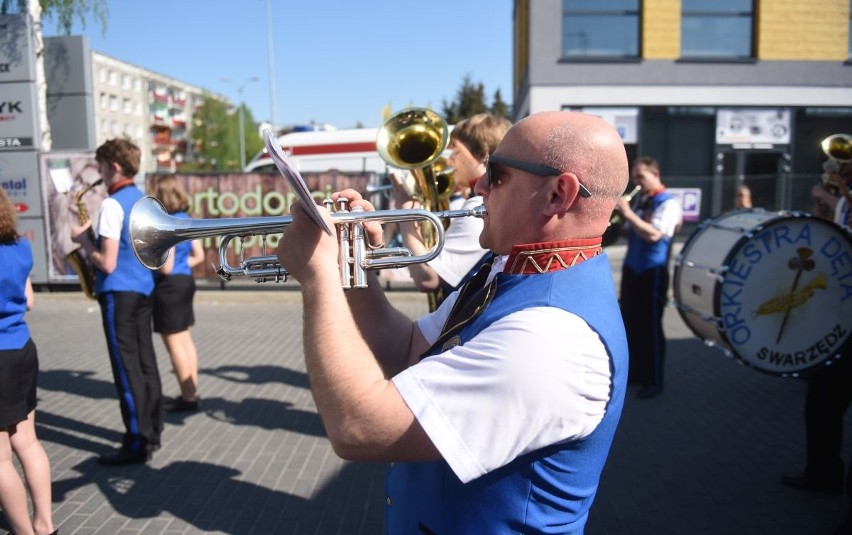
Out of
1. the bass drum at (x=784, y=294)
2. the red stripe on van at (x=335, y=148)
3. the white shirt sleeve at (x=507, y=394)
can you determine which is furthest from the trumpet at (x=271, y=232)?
the red stripe on van at (x=335, y=148)

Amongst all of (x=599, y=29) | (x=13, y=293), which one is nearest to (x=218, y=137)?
(x=599, y=29)

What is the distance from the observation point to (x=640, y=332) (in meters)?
5.70

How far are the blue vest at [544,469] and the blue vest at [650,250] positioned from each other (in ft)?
14.4

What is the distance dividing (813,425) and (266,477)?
3.37 metres

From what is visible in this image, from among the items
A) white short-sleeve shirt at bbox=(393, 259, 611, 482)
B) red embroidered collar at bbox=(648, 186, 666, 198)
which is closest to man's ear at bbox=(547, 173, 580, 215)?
white short-sleeve shirt at bbox=(393, 259, 611, 482)

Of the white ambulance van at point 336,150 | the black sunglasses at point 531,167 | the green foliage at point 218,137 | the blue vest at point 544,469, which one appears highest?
the green foliage at point 218,137

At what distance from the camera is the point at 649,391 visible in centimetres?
566

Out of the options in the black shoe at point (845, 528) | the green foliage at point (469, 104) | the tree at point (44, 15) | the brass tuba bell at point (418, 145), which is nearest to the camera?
the black shoe at point (845, 528)

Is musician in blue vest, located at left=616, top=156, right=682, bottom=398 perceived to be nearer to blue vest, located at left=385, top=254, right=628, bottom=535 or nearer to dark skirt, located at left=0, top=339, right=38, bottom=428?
blue vest, located at left=385, top=254, right=628, bottom=535

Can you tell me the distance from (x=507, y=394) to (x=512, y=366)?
0.05m

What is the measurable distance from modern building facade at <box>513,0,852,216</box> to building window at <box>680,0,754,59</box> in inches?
0.9

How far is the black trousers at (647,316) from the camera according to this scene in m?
5.63

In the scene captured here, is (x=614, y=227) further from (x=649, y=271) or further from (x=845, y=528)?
(x=845, y=528)

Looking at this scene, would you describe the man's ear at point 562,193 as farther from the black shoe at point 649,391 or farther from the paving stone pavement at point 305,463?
the black shoe at point 649,391
